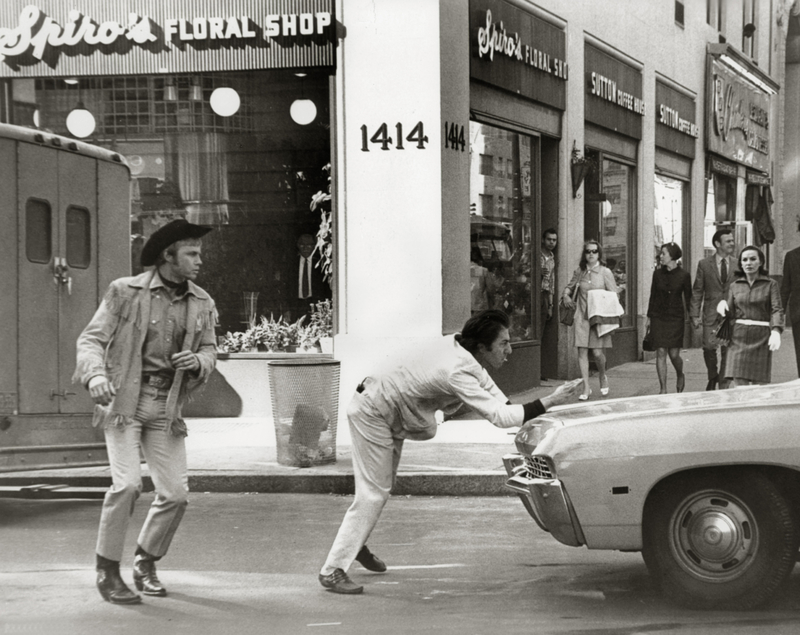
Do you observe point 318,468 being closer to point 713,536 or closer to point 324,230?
point 324,230

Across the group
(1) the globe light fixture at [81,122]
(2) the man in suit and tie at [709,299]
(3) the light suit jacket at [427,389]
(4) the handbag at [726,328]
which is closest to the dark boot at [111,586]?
(3) the light suit jacket at [427,389]

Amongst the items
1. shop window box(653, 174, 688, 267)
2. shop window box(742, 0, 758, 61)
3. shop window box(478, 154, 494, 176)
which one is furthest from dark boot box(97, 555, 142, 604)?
shop window box(742, 0, 758, 61)

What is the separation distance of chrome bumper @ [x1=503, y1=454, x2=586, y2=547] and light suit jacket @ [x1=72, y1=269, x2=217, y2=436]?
174 cm

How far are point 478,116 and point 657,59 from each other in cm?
782

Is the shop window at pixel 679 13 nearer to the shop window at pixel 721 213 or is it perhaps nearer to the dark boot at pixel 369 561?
the shop window at pixel 721 213

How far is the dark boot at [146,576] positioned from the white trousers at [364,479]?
2.77 ft

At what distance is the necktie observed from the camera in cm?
1360

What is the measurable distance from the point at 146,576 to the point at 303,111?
8.20m

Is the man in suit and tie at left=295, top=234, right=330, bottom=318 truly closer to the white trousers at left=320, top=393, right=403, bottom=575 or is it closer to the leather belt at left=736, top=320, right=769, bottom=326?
the leather belt at left=736, top=320, right=769, bottom=326

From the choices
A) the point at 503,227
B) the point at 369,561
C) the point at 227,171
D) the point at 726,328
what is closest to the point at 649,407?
the point at 369,561

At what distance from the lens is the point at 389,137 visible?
1278cm

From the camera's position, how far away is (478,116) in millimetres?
14188

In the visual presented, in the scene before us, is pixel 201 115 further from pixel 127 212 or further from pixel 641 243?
pixel 641 243

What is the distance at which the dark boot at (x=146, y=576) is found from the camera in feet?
20.2
